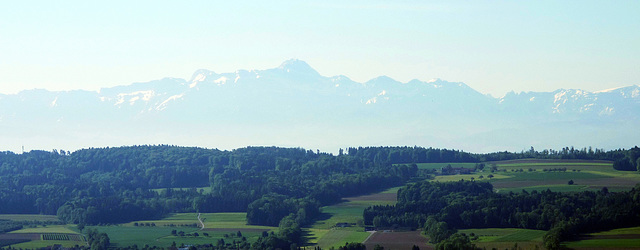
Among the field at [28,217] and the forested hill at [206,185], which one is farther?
the field at [28,217]

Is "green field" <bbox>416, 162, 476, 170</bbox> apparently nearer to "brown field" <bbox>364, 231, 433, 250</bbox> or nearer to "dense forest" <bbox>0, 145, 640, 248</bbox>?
"dense forest" <bbox>0, 145, 640, 248</bbox>

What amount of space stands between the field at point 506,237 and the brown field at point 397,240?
6.09 metres

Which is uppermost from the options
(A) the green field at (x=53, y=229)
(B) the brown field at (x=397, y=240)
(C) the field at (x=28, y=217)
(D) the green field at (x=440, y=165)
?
(D) the green field at (x=440, y=165)

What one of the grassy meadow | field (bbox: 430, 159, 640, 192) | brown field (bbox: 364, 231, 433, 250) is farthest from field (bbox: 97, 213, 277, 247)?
field (bbox: 430, 159, 640, 192)

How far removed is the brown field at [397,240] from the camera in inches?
4006

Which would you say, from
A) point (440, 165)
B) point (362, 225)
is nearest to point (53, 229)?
point (362, 225)

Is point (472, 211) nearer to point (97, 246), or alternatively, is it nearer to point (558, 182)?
point (558, 182)

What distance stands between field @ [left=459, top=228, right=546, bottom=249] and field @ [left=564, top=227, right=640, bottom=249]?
13.9 feet

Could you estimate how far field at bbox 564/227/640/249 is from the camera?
87.3 meters

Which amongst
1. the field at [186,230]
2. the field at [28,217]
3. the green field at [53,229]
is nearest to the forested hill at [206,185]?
the field at [28,217]

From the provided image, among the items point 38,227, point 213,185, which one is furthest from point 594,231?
point 213,185

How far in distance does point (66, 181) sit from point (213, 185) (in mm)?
31953

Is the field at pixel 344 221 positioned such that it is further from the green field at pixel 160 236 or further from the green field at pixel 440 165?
the green field at pixel 440 165

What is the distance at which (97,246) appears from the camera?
4373 inches
